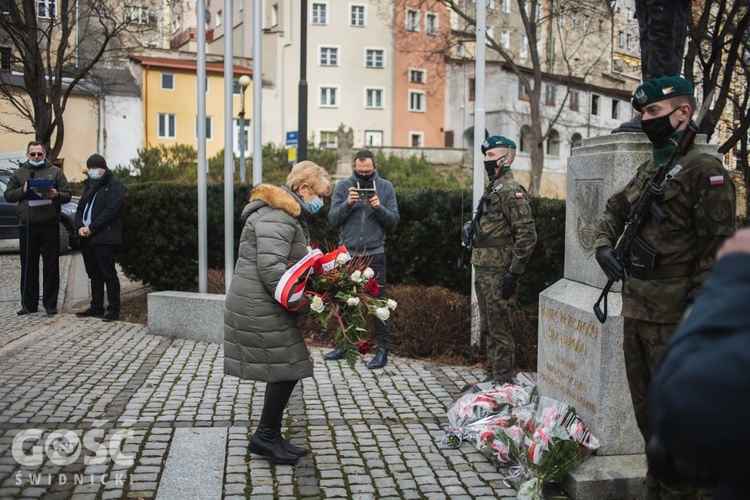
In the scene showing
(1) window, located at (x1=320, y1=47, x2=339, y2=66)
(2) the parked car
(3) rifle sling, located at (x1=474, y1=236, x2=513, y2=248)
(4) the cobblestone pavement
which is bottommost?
(4) the cobblestone pavement

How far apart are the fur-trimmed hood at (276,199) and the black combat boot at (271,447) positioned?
137 centimetres

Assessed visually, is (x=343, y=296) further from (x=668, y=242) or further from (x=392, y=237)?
(x=392, y=237)

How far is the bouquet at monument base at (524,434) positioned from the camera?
4.59 m

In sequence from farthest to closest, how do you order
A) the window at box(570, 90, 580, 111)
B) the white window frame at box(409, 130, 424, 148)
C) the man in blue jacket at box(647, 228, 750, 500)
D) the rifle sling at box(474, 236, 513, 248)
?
the white window frame at box(409, 130, 424, 148) → the window at box(570, 90, 580, 111) → the rifle sling at box(474, 236, 513, 248) → the man in blue jacket at box(647, 228, 750, 500)

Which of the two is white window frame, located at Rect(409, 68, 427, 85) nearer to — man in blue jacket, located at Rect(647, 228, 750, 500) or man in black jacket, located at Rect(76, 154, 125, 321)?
man in black jacket, located at Rect(76, 154, 125, 321)

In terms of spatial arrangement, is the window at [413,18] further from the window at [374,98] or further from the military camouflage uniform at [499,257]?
the military camouflage uniform at [499,257]

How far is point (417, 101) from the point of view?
207 ft

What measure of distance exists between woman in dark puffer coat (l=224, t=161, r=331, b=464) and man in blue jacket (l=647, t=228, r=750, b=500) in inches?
137

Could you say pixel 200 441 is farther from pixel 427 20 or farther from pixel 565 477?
pixel 427 20

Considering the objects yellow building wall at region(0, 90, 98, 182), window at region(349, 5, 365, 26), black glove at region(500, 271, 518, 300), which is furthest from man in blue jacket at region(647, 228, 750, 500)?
window at region(349, 5, 365, 26)

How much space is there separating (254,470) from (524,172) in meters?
49.0

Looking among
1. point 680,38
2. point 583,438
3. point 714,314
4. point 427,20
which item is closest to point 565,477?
point 583,438

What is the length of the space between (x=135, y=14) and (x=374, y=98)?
42942 mm

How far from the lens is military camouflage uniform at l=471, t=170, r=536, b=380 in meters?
6.56
